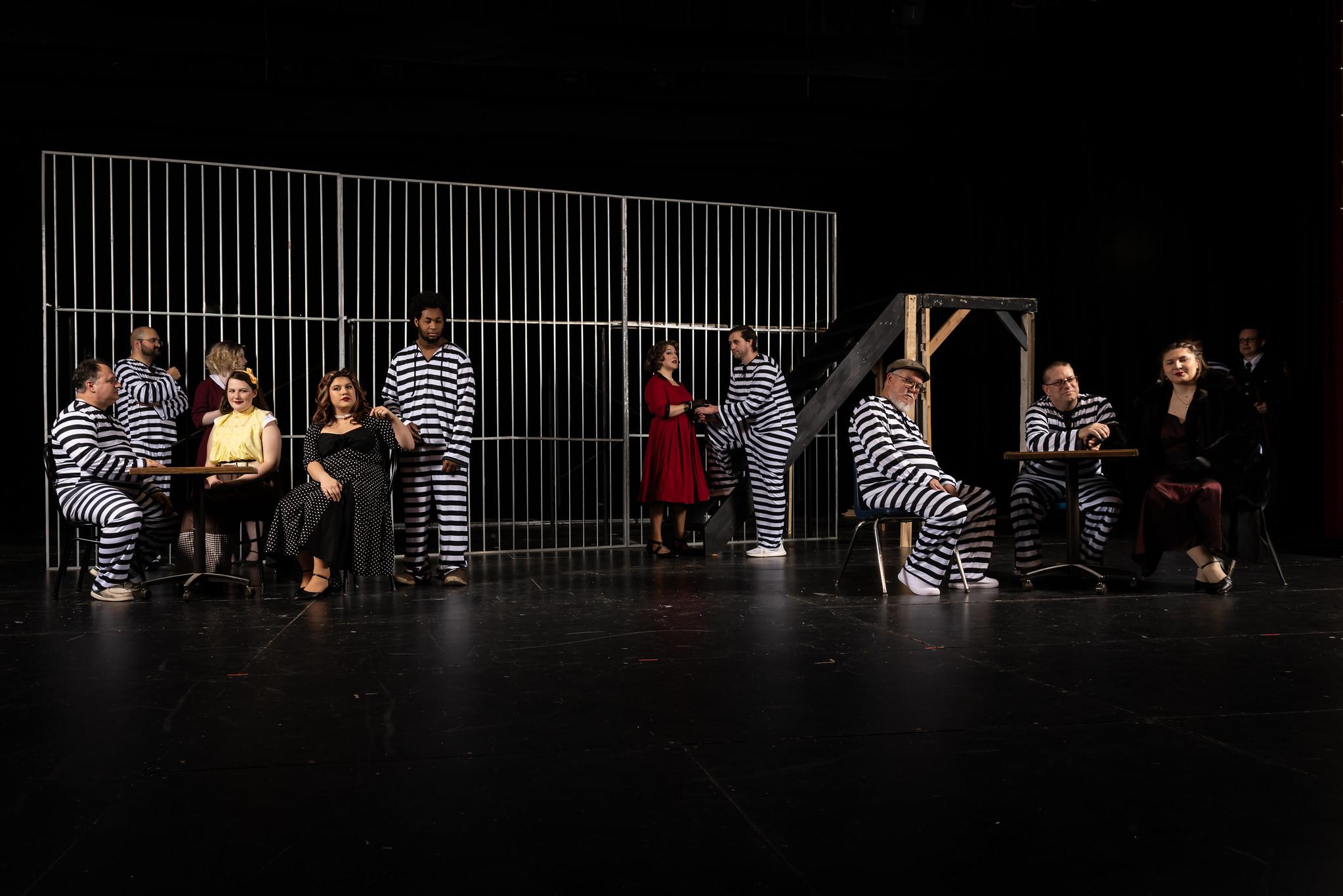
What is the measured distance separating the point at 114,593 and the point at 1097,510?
16.3 ft

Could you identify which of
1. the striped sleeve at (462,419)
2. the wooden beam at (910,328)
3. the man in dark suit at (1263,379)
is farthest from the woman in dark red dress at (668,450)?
the man in dark suit at (1263,379)

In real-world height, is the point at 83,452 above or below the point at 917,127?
below

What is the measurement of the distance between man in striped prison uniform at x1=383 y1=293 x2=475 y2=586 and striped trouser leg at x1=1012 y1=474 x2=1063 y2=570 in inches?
115

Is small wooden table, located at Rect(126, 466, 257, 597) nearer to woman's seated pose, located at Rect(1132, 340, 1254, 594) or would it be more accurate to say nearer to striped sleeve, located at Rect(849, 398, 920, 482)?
striped sleeve, located at Rect(849, 398, 920, 482)

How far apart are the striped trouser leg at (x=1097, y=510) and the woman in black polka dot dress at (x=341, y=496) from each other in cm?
358

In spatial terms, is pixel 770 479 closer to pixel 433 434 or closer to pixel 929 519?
pixel 929 519

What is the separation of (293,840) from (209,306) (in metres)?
10.1

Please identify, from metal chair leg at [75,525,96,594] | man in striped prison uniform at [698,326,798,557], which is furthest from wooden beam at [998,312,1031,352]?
metal chair leg at [75,525,96,594]

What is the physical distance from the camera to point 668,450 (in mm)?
7770

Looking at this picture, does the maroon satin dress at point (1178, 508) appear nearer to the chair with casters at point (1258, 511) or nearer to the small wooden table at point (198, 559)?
the chair with casters at point (1258, 511)

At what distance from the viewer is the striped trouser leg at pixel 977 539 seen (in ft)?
19.1

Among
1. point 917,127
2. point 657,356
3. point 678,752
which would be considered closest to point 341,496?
point 657,356

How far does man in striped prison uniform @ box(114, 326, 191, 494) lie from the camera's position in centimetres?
679

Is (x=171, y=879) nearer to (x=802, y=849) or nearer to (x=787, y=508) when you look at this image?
(x=802, y=849)
